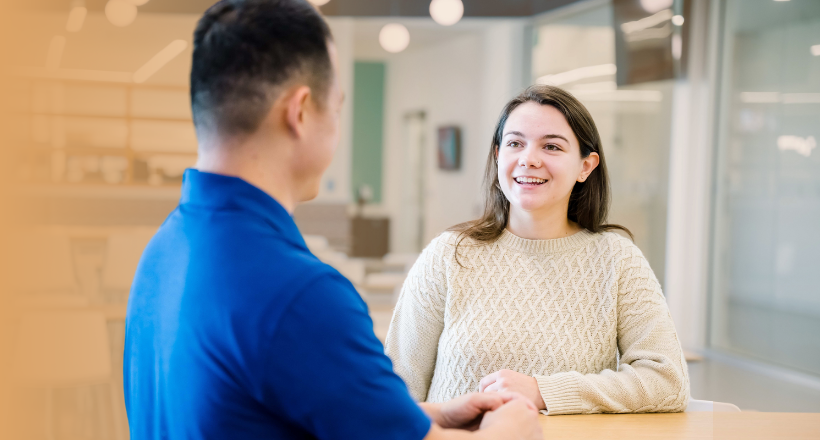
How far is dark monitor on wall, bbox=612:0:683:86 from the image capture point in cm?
549

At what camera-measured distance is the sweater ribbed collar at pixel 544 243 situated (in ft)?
5.59

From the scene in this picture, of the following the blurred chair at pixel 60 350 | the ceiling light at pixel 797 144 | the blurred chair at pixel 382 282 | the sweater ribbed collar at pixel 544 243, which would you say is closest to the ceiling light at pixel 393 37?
the blurred chair at pixel 382 282

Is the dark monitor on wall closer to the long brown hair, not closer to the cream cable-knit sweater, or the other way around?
the long brown hair

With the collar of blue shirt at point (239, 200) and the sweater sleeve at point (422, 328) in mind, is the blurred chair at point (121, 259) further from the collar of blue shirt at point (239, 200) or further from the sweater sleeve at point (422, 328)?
the collar of blue shirt at point (239, 200)

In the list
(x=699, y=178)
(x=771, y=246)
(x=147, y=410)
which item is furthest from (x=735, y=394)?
(x=147, y=410)

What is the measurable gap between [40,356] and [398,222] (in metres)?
8.30

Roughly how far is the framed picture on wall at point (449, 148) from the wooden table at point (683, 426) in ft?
25.7

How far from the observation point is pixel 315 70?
84cm

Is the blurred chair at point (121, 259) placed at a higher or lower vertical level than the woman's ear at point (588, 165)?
lower

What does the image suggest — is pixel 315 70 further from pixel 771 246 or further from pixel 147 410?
pixel 771 246

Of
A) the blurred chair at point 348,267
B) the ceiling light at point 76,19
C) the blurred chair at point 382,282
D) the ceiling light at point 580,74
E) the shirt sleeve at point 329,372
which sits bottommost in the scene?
the blurred chair at point 382,282

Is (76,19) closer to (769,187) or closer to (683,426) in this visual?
(769,187)

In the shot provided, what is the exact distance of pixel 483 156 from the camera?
27.7 ft

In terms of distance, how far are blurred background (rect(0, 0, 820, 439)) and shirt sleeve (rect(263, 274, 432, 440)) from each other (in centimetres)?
250
